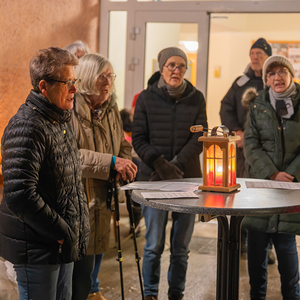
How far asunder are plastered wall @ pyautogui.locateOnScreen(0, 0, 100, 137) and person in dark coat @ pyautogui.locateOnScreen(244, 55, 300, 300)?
1.81m

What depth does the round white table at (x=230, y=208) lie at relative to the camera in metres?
1.81

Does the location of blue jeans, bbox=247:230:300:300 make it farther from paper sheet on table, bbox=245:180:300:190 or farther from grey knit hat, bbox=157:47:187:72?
grey knit hat, bbox=157:47:187:72

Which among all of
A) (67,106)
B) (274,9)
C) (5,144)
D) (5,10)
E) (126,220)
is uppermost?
(274,9)

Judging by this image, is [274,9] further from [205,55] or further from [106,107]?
[106,107]

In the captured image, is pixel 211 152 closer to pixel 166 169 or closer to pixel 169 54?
pixel 166 169

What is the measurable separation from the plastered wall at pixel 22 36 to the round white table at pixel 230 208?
169cm

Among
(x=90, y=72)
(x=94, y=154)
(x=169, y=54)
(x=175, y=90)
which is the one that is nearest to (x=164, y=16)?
(x=169, y=54)

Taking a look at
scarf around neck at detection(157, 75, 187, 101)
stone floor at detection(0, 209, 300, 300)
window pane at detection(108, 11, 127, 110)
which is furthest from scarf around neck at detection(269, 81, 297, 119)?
window pane at detection(108, 11, 127, 110)

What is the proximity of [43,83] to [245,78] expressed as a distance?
287 cm

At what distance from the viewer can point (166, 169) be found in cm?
295

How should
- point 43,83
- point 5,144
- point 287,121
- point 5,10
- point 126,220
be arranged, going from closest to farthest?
point 5,144 < point 43,83 < point 287,121 < point 5,10 < point 126,220

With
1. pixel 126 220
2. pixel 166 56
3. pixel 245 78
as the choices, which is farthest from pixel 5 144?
pixel 126 220

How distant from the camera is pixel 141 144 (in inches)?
120

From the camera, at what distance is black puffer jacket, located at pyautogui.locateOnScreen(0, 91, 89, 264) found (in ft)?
5.49
